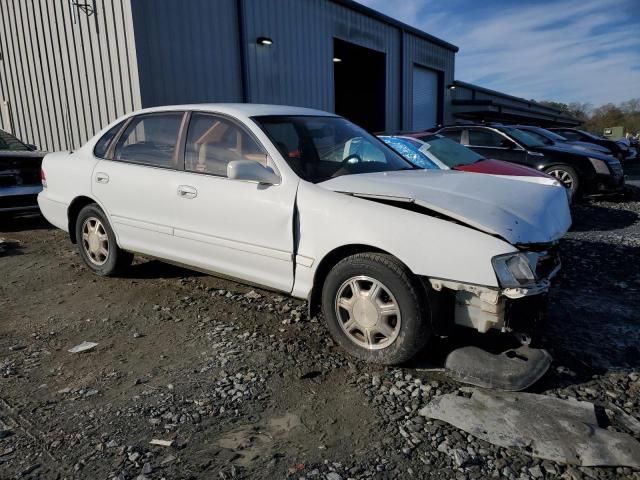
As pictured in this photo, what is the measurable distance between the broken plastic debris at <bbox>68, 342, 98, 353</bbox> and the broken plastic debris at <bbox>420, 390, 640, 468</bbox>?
7.48 ft

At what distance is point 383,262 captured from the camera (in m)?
2.88

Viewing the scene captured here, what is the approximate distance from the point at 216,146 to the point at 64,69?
25.5 ft

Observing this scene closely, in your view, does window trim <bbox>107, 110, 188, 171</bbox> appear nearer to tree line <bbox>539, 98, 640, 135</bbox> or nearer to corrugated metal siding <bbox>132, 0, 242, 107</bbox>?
corrugated metal siding <bbox>132, 0, 242, 107</bbox>

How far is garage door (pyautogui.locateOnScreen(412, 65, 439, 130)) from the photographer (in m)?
19.0

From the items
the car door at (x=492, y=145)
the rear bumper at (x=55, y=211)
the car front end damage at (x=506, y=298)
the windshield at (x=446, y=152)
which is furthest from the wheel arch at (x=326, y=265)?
the car door at (x=492, y=145)

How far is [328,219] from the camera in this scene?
3.11m

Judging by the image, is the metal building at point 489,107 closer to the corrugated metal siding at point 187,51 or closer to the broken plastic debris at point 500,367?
the corrugated metal siding at point 187,51

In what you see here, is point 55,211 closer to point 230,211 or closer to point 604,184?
point 230,211

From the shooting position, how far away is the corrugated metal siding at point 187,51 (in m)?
8.65

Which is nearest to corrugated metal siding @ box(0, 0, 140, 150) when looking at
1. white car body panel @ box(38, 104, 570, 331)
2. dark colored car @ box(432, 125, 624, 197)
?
white car body panel @ box(38, 104, 570, 331)

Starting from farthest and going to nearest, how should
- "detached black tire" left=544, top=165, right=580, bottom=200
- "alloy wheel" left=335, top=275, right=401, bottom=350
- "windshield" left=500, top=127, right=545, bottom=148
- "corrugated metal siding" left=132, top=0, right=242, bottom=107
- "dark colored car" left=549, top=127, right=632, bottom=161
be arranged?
"dark colored car" left=549, top=127, right=632, bottom=161
"windshield" left=500, top=127, right=545, bottom=148
"detached black tire" left=544, top=165, right=580, bottom=200
"corrugated metal siding" left=132, top=0, right=242, bottom=107
"alloy wheel" left=335, top=275, right=401, bottom=350

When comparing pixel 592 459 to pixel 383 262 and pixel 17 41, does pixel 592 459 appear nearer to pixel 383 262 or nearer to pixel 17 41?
pixel 383 262

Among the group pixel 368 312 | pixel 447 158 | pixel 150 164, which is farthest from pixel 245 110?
pixel 447 158

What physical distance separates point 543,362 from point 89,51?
9.39 meters
